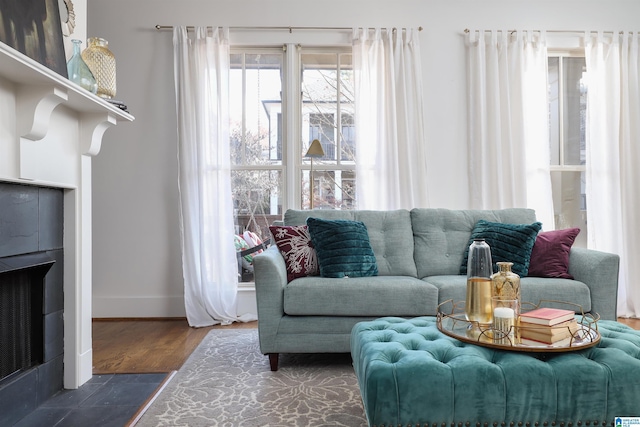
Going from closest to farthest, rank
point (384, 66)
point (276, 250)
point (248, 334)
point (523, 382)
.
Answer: point (523, 382), point (276, 250), point (248, 334), point (384, 66)

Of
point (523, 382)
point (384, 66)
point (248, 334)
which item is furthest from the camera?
point (384, 66)

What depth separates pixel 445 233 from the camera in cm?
317

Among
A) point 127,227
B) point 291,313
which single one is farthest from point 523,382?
point 127,227

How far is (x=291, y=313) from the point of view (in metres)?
2.53

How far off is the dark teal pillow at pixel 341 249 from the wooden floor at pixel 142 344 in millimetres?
1084

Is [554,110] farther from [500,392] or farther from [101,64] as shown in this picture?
[101,64]

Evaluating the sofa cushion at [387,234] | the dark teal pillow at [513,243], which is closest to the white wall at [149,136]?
the sofa cushion at [387,234]

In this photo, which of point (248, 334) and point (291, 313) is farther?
point (248, 334)

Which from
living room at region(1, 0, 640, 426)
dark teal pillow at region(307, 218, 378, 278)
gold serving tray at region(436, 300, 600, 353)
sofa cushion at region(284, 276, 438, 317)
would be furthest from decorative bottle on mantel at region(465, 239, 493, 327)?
living room at region(1, 0, 640, 426)

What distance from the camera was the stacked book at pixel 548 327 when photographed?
156 centimetres

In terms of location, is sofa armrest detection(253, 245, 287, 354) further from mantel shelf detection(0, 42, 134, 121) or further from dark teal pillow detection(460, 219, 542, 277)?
dark teal pillow detection(460, 219, 542, 277)

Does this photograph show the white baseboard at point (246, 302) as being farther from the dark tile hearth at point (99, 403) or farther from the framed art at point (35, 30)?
the framed art at point (35, 30)

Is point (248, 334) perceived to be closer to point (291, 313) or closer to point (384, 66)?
point (291, 313)

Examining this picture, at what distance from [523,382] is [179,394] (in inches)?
62.7
